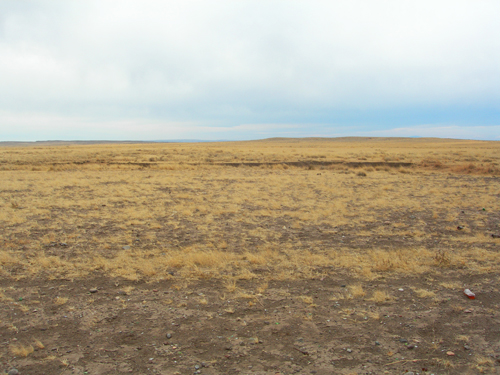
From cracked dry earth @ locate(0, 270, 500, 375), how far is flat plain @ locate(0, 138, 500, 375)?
24 mm

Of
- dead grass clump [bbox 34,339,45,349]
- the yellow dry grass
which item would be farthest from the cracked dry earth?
the yellow dry grass

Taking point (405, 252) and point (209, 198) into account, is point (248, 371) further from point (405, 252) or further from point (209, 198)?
point (209, 198)

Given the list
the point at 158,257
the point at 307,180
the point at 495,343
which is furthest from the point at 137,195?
the point at 495,343

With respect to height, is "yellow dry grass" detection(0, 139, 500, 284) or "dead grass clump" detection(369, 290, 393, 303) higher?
"yellow dry grass" detection(0, 139, 500, 284)

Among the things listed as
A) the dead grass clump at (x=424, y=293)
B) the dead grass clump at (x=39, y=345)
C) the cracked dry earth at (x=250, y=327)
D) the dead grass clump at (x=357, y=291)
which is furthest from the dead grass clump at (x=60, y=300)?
the dead grass clump at (x=424, y=293)

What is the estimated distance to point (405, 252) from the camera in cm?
790

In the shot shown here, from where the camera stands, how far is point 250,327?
4820mm

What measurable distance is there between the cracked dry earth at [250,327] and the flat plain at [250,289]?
24 mm

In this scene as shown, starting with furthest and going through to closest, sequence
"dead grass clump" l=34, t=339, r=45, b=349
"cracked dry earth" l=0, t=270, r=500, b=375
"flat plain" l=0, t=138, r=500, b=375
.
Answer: "dead grass clump" l=34, t=339, r=45, b=349 < "flat plain" l=0, t=138, r=500, b=375 < "cracked dry earth" l=0, t=270, r=500, b=375

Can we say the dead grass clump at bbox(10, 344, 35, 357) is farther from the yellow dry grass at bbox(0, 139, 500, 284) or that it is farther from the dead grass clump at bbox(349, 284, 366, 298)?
the dead grass clump at bbox(349, 284, 366, 298)

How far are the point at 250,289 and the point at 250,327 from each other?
1.23 m

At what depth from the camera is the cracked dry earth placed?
4.05m

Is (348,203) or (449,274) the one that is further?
(348,203)

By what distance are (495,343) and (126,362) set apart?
4578mm
